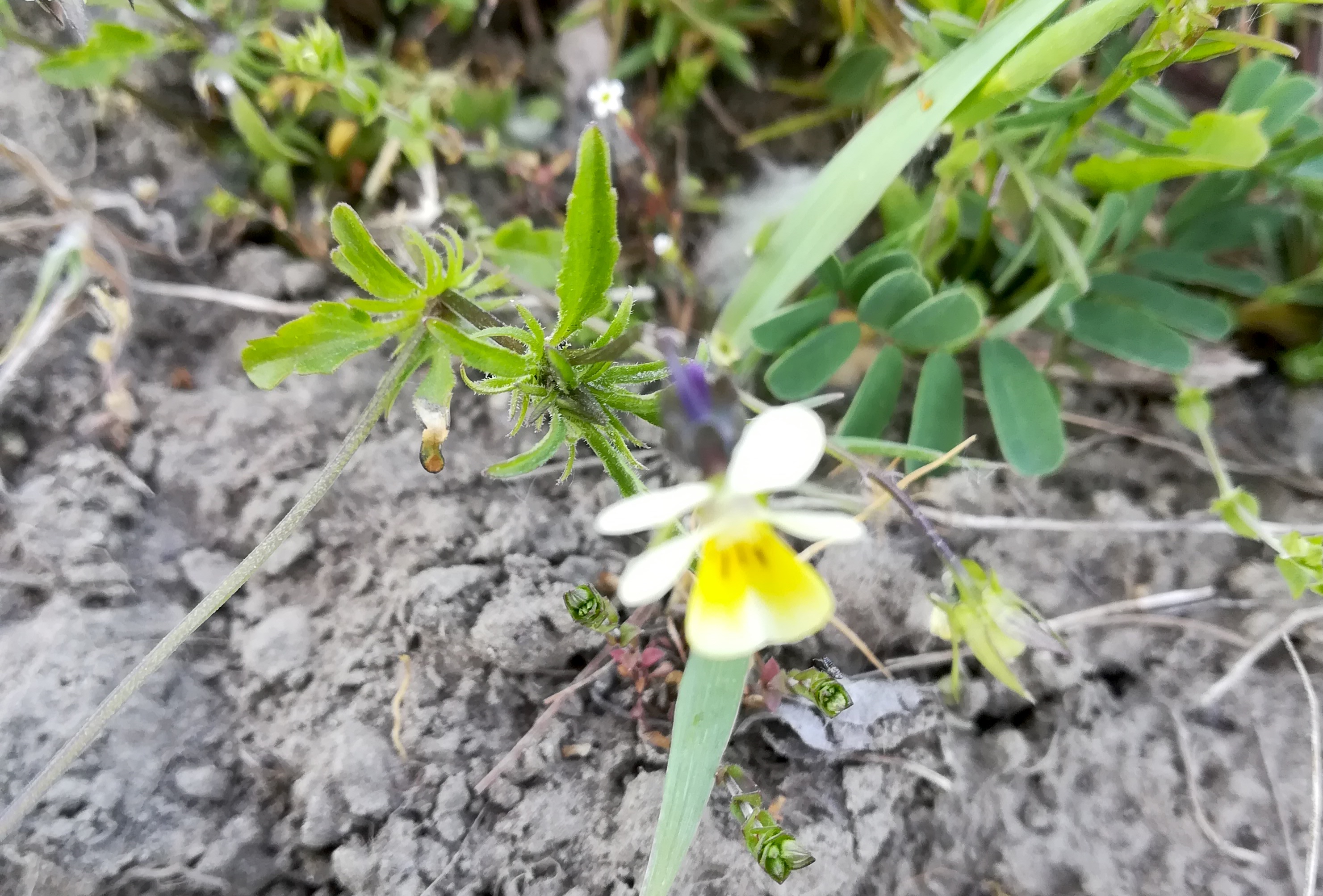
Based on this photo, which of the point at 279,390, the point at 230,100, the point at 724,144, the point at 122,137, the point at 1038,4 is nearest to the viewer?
the point at 1038,4

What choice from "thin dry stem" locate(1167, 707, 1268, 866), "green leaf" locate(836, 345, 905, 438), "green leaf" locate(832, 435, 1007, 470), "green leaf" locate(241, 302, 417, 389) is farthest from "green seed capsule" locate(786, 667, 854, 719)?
"green leaf" locate(241, 302, 417, 389)

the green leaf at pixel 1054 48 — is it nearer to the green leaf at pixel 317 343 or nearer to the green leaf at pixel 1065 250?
the green leaf at pixel 1065 250

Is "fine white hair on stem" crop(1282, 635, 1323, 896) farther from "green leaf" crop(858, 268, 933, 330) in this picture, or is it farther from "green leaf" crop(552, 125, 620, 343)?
"green leaf" crop(552, 125, 620, 343)

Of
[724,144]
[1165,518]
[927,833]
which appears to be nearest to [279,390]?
[724,144]

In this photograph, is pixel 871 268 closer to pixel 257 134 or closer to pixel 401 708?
pixel 401 708

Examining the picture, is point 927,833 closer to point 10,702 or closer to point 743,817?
point 743,817
